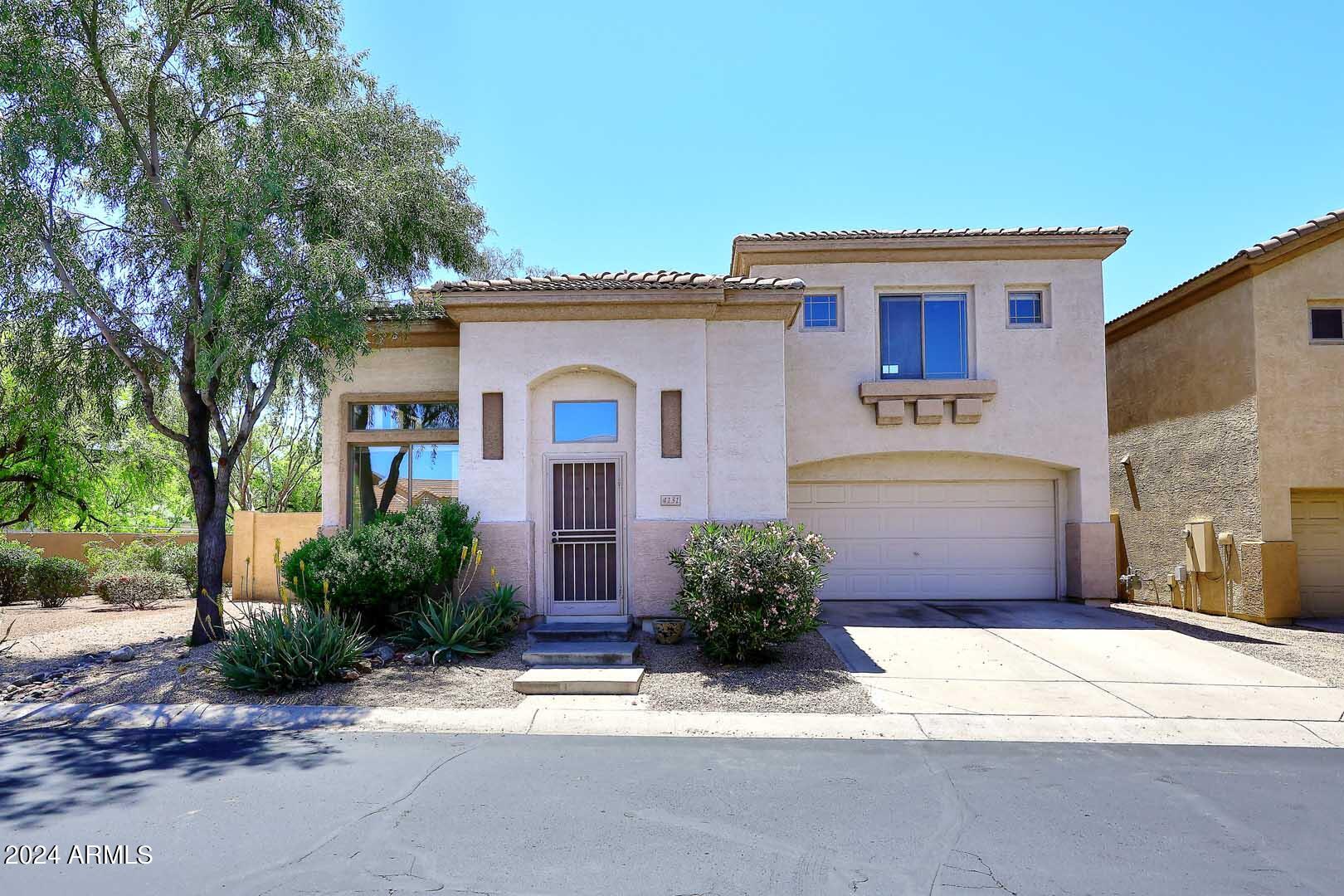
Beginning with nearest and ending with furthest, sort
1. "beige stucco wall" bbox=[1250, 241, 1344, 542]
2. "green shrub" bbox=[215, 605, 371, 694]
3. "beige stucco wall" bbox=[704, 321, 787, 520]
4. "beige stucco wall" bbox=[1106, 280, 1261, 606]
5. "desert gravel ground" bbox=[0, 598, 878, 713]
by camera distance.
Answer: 1. "desert gravel ground" bbox=[0, 598, 878, 713]
2. "green shrub" bbox=[215, 605, 371, 694]
3. "beige stucco wall" bbox=[704, 321, 787, 520]
4. "beige stucco wall" bbox=[1250, 241, 1344, 542]
5. "beige stucco wall" bbox=[1106, 280, 1261, 606]

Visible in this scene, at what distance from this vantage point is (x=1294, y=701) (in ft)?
26.3

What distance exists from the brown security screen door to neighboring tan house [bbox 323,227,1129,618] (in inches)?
1.0

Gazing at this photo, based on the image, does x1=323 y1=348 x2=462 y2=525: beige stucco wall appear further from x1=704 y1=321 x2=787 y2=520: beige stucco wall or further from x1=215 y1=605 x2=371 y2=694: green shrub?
x1=704 y1=321 x2=787 y2=520: beige stucco wall

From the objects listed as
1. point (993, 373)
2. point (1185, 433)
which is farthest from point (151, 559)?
point (1185, 433)

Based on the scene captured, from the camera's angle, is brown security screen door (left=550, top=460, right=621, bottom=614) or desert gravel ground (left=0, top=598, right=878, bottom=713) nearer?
desert gravel ground (left=0, top=598, right=878, bottom=713)

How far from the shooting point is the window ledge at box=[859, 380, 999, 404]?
13.7m

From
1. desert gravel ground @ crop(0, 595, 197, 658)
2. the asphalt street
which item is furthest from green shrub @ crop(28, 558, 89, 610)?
the asphalt street

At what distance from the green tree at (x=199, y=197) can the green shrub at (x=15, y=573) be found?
8.39 meters

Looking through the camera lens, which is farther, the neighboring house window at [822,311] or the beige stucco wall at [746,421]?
the neighboring house window at [822,311]

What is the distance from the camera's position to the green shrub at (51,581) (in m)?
15.9

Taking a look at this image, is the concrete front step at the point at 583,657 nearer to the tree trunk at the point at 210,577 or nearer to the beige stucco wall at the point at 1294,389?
the tree trunk at the point at 210,577

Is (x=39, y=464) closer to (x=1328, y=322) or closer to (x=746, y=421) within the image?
(x=746, y=421)

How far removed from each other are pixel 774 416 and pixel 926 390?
3.79 metres

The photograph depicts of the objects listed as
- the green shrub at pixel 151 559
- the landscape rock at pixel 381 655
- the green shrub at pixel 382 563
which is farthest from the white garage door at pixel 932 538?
the green shrub at pixel 151 559
